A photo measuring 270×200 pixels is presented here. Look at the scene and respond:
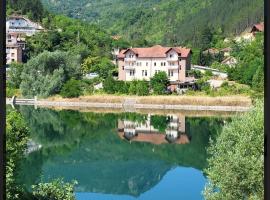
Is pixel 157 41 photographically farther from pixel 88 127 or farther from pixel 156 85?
pixel 88 127

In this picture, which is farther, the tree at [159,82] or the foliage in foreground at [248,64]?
the tree at [159,82]

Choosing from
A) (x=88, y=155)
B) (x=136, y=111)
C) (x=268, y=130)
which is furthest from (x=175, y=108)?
(x=268, y=130)

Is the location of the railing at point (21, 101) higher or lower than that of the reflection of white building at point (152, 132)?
higher

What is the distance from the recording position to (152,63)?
41.4ft

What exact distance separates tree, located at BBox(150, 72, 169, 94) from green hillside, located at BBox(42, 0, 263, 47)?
11.4 ft

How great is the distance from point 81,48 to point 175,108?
13.0 feet

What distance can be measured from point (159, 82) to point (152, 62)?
5.48 feet

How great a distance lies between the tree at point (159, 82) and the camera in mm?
10750

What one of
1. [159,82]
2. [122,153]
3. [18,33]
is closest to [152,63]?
[159,82]

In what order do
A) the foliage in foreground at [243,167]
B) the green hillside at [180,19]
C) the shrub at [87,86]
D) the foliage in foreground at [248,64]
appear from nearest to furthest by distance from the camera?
the foliage in foreground at [243,167], the foliage in foreground at [248,64], the shrub at [87,86], the green hillside at [180,19]

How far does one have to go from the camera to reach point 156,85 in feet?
35.5

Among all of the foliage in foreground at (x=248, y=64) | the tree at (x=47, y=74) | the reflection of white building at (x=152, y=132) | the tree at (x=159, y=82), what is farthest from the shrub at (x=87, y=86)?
the foliage in foreground at (x=248, y=64)

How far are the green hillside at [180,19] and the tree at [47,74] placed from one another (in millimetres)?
4523

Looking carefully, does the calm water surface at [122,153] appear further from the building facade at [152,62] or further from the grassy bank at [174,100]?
the building facade at [152,62]
